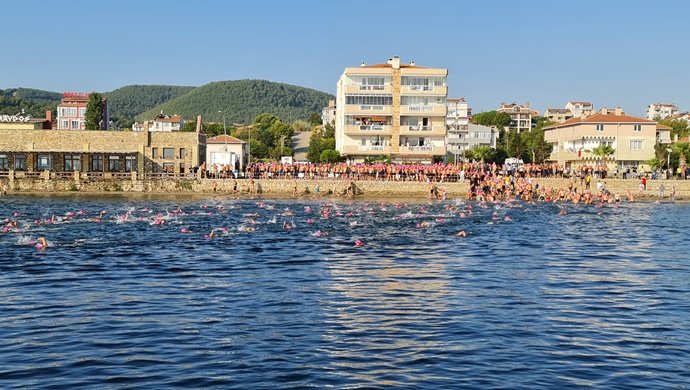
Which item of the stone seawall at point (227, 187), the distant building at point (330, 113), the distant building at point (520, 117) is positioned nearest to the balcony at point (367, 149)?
the stone seawall at point (227, 187)

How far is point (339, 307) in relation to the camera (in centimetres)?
2005

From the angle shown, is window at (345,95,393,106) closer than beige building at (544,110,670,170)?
Yes

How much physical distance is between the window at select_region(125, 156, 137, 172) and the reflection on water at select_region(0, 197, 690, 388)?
100 ft

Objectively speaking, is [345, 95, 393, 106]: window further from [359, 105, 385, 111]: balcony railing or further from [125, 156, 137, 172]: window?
[125, 156, 137, 172]: window

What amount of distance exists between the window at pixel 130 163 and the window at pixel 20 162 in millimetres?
8471

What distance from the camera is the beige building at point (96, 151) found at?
68.9 metres

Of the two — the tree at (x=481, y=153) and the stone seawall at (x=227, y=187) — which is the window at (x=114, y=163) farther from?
the tree at (x=481, y=153)

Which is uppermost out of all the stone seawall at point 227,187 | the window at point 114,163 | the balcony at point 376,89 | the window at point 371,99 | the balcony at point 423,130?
the balcony at point 376,89

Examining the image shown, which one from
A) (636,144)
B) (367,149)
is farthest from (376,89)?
(636,144)

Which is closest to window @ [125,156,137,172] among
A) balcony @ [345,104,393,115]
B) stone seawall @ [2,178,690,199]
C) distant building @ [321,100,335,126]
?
stone seawall @ [2,178,690,199]

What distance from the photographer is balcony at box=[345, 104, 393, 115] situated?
80963 millimetres

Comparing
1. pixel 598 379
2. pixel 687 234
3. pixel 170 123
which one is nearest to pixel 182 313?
pixel 598 379

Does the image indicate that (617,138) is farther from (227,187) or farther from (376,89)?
(227,187)

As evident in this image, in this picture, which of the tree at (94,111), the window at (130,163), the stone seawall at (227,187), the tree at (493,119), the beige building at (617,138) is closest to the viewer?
the stone seawall at (227,187)
